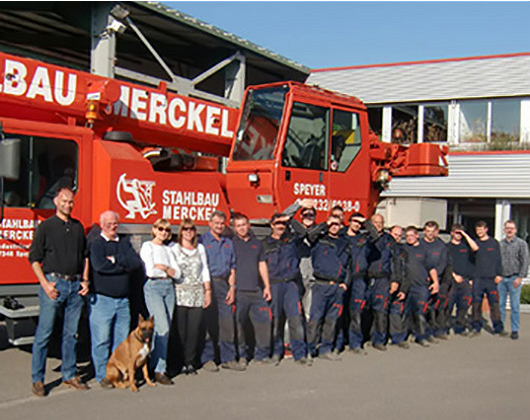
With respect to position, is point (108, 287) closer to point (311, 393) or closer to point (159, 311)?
point (159, 311)

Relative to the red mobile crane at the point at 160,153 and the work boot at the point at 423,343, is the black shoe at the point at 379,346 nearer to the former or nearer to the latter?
the work boot at the point at 423,343

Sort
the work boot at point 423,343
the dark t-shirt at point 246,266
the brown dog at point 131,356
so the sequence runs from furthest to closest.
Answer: the work boot at point 423,343 → the dark t-shirt at point 246,266 → the brown dog at point 131,356

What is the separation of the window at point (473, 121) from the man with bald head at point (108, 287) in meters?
16.3

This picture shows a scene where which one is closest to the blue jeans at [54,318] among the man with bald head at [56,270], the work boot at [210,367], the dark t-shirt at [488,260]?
the man with bald head at [56,270]

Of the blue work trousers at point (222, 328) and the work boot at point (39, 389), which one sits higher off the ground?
the blue work trousers at point (222, 328)

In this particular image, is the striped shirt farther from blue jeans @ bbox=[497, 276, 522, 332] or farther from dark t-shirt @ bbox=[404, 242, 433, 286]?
dark t-shirt @ bbox=[404, 242, 433, 286]

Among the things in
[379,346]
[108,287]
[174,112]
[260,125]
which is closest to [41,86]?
[174,112]

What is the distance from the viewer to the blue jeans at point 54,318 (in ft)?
20.4

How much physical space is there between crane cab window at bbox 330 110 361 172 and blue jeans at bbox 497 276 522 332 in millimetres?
3442

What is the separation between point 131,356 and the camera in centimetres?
642

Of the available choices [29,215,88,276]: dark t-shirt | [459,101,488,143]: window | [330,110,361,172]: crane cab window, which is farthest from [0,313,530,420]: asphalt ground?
[459,101,488,143]: window

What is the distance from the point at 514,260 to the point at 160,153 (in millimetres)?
6189

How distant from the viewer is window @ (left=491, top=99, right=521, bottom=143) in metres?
20.0

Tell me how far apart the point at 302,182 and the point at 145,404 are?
3.91 m
